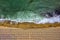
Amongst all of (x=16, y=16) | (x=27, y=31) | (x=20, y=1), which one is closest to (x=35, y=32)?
(x=27, y=31)

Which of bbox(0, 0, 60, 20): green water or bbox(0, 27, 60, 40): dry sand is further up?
bbox(0, 0, 60, 20): green water

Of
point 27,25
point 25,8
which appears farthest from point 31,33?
point 25,8

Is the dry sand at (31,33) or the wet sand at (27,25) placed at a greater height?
the wet sand at (27,25)

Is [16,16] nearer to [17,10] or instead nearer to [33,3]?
[17,10]

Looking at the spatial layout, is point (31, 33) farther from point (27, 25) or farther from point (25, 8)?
point (25, 8)

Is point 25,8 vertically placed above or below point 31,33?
above

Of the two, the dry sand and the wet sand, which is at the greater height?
the wet sand

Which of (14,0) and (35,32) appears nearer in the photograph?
(35,32)

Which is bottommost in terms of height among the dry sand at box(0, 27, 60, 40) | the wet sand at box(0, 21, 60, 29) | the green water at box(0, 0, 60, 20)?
the dry sand at box(0, 27, 60, 40)
